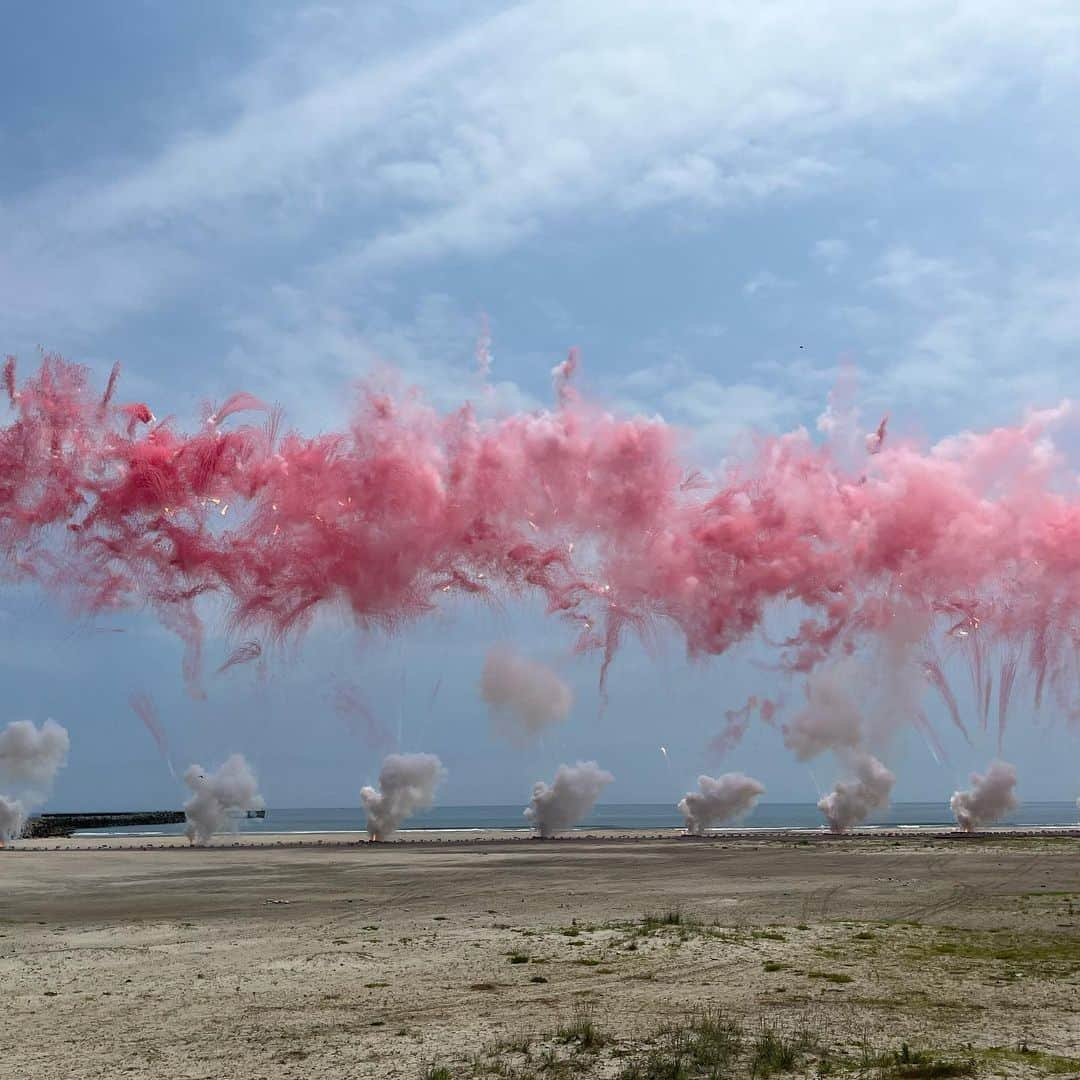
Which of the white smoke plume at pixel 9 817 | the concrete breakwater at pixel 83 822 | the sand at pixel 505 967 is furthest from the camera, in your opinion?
the concrete breakwater at pixel 83 822

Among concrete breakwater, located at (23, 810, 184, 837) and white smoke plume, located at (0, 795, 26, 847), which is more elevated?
white smoke plume, located at (0, 795, 26, 847)

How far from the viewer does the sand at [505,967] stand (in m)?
14.6

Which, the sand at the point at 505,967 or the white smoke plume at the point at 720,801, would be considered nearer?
the sand at the point at 505,967

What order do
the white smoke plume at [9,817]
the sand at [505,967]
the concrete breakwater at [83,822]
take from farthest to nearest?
the concrete breakwater at [83,822]
the white smoke plume at [9,817]
the sand at [505,967]

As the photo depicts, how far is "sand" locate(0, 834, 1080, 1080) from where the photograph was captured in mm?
14555

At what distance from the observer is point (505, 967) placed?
20.4 m

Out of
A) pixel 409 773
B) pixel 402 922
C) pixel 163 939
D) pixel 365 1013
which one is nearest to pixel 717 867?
pixel 402 922

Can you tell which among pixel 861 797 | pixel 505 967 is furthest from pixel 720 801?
pixel 505 967

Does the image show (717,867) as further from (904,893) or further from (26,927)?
(26,927)

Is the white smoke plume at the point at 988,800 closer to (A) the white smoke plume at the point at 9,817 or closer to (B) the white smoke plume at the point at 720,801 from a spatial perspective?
(B) the white smoke plume at the point at 720,801

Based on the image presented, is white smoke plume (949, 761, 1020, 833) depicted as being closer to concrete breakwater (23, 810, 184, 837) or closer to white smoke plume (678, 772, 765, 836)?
white smoke plume (678, 772, 765, 836)

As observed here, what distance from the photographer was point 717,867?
43344mm

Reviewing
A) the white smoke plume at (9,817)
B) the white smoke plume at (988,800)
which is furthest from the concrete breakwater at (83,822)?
the white smoke plume at (988,800)

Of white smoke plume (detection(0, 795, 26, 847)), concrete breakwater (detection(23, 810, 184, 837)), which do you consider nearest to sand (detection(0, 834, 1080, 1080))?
white smoke plume (detection(0, 795, 26, 847))
